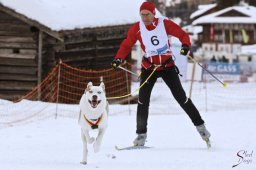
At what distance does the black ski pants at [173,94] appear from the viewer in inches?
256

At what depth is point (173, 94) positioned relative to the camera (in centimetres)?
652

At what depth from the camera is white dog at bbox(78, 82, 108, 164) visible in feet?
17.9

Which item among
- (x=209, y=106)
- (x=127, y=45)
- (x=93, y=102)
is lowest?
(x=209, y=106)

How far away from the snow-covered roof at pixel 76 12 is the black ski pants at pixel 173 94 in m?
8.19

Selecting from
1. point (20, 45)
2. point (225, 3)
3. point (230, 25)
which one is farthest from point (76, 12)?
point (225, 3)

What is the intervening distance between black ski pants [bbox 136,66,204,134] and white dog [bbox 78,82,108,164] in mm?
1051

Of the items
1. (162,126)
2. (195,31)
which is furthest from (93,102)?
(195,31)

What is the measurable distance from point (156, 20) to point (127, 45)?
0.47m

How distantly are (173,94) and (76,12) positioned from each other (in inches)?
393

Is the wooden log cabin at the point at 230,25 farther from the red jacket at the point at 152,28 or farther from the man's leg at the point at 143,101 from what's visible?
the red jacket at the point at 152,28

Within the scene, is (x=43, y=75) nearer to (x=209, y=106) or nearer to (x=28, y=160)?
(x=209, y=106)

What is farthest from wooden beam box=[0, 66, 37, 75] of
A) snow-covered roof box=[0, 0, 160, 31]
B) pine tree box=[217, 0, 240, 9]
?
pine tree box=[217, 0, 240, 9]

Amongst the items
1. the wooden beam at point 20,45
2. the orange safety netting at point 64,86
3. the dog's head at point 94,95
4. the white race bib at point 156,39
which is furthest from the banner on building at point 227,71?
the dog's head at point 94,95

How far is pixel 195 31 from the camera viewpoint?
67.8m
